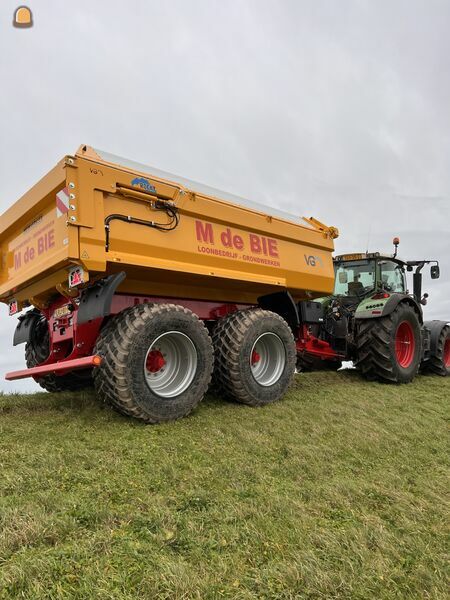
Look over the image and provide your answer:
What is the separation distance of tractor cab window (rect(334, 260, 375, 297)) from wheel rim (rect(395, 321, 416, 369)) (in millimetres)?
924

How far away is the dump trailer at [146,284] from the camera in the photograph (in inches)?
150

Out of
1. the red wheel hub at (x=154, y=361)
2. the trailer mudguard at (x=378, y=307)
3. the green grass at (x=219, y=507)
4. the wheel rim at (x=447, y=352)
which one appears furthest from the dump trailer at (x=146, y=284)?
the wheel rim at (x=447, y=352)

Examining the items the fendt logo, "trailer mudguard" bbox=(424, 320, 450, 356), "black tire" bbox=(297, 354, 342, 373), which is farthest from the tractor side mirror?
the fendt logo

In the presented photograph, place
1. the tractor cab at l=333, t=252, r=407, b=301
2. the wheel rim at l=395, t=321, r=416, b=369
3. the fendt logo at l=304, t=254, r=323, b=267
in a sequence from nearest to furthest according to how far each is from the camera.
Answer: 1. the fendt logo at l=304, t=254, r=323, b=267
2. the wheel rim at l=395, t=321, r=416, b=369
3. the tractor cab at l=333, t=252, r=407, b=301

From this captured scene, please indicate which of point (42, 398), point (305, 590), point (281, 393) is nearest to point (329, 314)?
point (281, 393)

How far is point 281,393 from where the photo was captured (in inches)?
204

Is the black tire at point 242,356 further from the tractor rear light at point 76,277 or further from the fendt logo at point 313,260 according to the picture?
the tractor rear light at point 76,277

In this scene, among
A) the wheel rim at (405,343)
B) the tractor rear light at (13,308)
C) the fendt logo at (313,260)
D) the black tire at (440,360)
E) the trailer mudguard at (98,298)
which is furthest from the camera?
the black tire at (440,360)

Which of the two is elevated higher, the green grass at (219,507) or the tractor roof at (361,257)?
the tractor roof at (361,257)

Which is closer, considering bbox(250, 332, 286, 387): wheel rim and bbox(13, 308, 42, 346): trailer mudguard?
bbox(250, 332, 286, 387): wheel rim

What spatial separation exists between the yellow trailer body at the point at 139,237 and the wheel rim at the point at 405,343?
9.30 feet

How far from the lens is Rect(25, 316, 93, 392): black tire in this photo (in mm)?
5527

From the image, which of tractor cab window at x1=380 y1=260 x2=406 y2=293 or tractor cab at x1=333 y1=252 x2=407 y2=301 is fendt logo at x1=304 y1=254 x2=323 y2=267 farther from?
tractor cab window at x1=380 y1=260 x2=406 y2=293

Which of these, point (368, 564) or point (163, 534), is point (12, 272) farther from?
point (368, 564)
